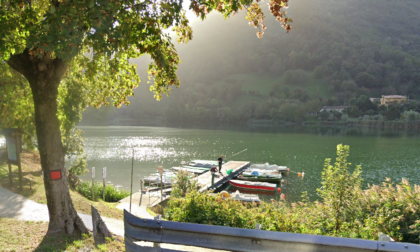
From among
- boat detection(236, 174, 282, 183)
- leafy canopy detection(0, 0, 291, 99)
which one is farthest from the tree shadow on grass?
boat detection(236, 174, 282, 183)

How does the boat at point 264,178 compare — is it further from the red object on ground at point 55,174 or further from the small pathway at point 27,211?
the red object on ground at point 55,174

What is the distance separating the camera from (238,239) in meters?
3.11

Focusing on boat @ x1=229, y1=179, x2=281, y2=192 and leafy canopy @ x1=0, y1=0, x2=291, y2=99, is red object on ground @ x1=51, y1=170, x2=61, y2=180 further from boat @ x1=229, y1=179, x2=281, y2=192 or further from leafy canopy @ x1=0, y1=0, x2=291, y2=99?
boat @ x1=229, y1=179, x2=281, y2=192

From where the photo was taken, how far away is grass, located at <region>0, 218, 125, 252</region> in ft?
17.9

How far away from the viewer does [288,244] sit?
116 inches

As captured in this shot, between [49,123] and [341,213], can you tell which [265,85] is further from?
[49,123]

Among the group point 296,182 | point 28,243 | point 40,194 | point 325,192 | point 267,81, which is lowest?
point 296,182

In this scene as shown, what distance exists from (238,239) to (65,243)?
4.26 meters

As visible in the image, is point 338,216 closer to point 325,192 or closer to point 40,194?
point 325,192

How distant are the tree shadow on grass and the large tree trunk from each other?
0.26m

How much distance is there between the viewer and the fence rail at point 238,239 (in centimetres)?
286

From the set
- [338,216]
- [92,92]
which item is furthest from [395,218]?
[92,92]

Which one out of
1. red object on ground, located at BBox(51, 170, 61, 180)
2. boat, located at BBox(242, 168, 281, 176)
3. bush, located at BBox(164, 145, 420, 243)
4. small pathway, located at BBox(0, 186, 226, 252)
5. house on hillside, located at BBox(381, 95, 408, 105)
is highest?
house on hillside, located at BBox(381, 95, 408, 105)

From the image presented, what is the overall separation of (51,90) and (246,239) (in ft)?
17.1
